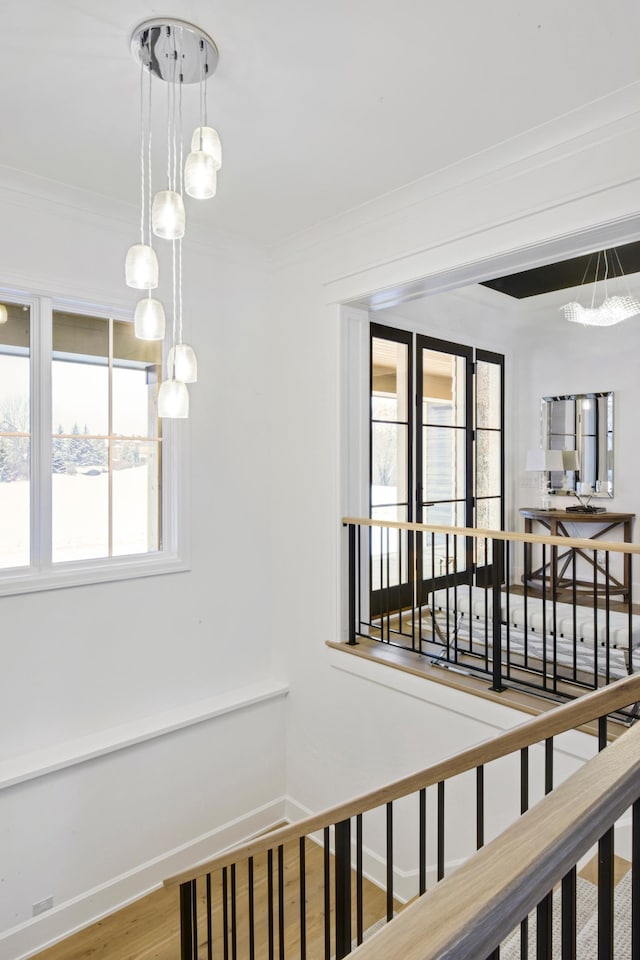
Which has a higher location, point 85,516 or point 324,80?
point 324,80

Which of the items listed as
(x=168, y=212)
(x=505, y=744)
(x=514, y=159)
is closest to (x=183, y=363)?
(x=168, y=212)

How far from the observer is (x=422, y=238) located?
2.90 metres

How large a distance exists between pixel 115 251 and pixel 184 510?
1.45 m

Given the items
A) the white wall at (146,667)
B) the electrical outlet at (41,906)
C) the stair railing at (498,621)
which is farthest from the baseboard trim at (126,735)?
the stair railing at (498,621)

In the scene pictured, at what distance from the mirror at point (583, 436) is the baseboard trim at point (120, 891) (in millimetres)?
3972

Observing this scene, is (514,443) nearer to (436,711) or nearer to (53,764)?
(436,711)

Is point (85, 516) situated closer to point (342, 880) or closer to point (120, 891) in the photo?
point (120, 891)

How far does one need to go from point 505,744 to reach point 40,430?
260 cm

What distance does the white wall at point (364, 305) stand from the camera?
2.35 meters

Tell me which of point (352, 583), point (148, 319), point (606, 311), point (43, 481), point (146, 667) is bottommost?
point (146, 667)

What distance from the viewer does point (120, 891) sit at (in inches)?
115

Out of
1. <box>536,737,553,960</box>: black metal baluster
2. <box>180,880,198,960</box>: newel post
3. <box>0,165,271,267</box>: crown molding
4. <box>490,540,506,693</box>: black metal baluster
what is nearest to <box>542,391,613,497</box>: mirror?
<box>490,540,506,693</box>: black metal baluster

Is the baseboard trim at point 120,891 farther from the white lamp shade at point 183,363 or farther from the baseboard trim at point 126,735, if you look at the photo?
the white lamp shade at point 183,363

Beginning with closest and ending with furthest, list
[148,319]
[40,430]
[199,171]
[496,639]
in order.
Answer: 1. [199,171]
2. [148,319]
3. [496,639]
4. [40,430]
